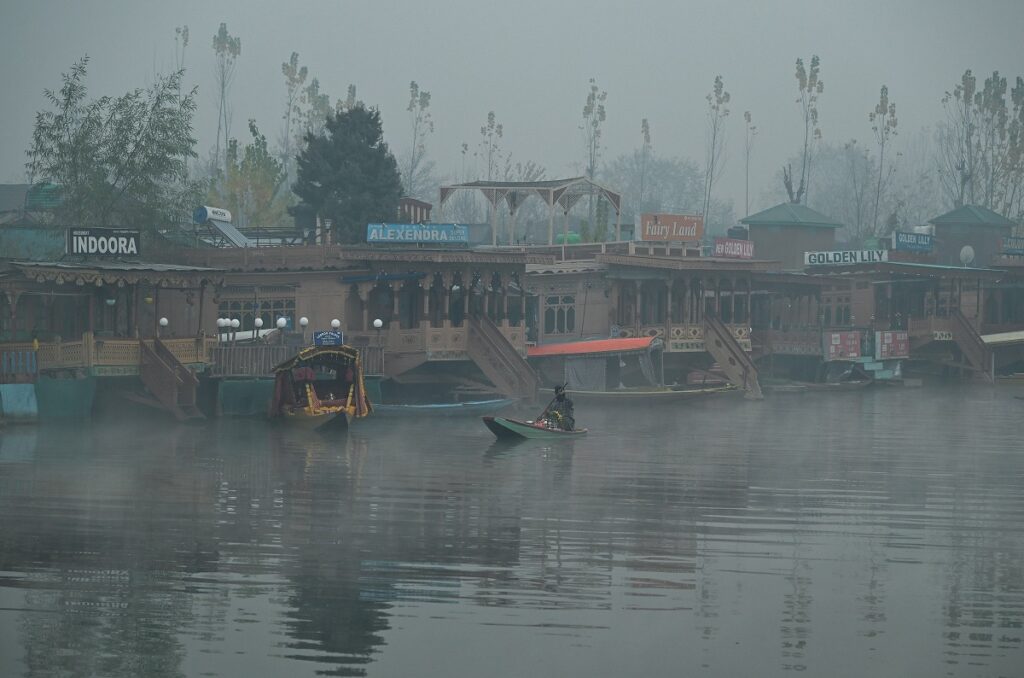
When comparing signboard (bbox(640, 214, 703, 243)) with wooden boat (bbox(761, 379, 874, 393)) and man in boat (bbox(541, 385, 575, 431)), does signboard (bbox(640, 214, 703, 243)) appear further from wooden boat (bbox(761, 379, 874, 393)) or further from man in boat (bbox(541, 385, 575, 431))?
man in boat (bbox(541, 385, 575, 431))

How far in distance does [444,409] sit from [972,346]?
2905 centimetres

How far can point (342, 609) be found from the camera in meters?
14.3

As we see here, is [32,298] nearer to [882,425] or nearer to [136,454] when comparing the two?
[136,454]

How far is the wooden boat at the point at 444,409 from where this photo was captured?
3906cm

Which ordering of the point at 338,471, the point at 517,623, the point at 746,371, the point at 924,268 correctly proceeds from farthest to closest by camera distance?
the point at 924,268
the point at 746,371
the point at 338,471
the point at 517,623

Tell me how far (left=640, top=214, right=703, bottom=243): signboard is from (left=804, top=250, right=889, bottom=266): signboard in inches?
358

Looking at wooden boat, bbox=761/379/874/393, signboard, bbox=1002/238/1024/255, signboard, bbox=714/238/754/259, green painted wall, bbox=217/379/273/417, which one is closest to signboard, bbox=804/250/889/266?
signboard, bbox=714/238/754/259

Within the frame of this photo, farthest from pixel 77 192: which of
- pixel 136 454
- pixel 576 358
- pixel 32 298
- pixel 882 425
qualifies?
pixel 882 425

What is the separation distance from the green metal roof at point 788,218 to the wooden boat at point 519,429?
4469 cm

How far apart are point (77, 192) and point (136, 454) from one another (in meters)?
24.0

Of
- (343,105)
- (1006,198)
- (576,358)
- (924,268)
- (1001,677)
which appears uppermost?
(343,105)

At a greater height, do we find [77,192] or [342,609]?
[77,192]

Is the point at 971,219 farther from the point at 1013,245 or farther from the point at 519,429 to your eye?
the point at 519,429

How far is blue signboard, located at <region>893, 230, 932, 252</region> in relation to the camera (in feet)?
197
